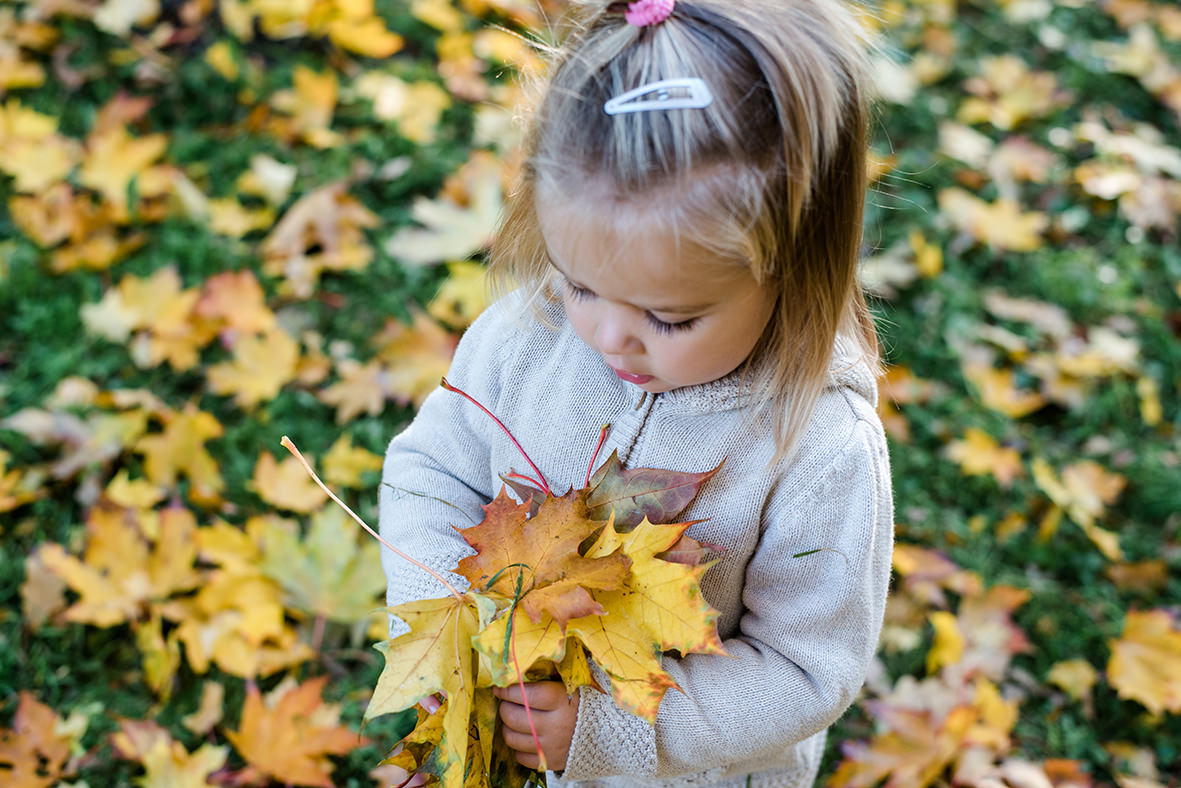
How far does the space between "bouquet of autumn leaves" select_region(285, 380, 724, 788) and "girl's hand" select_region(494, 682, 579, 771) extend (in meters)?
0.02

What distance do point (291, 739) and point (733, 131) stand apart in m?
1.29

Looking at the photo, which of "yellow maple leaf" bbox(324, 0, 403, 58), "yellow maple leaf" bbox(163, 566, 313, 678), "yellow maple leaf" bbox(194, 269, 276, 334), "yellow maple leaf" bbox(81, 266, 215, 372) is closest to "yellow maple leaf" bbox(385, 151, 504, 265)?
"yellow maple leaf" bbox(194, 269, 276, 334)

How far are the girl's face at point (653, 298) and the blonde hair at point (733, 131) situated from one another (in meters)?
0.02

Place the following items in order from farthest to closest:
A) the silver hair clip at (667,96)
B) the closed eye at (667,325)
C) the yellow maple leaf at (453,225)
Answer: the yellow maple leaf at (453,225) → the closed eye at (667,325) → the silver hair clip at (667,96)

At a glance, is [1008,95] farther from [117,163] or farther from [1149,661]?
[117,163]

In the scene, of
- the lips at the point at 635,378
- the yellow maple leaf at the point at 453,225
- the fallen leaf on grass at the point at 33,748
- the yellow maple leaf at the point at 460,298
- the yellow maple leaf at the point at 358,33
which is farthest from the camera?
the yellow maple leaf at the point at 358,33

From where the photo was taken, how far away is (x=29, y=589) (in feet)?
5.97

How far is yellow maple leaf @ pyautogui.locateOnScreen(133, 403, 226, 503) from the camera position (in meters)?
2.03

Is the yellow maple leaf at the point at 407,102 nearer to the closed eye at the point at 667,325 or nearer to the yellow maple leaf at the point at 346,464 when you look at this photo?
the yellow maple leaf at the point at 346,464

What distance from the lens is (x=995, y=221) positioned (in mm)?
2783

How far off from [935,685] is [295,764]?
3.96 feet

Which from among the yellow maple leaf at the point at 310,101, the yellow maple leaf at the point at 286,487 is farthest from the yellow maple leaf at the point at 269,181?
the yellow maple leaf at the point at 286,487

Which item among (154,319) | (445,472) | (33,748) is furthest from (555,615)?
(154,319)

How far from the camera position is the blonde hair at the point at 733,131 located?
912mm
